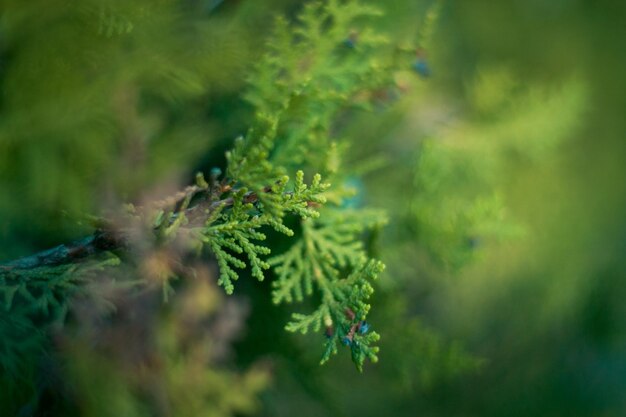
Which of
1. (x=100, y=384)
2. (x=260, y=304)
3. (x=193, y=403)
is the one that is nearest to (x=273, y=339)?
(x=260, y=304)

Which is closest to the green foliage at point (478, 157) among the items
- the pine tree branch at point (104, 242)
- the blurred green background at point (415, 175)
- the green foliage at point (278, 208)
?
the blurred green background at point (415, 175)

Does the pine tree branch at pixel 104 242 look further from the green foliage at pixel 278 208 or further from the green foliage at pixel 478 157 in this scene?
the green foliage at pixel 478 157

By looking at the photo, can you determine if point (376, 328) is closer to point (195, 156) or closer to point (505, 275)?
point (195, 156)

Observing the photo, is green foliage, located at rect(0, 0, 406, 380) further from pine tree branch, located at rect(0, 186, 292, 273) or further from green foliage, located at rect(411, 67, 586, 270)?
green foliage, located at rect(411, 67, 586, 270)

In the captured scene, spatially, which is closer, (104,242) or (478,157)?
(104,242)

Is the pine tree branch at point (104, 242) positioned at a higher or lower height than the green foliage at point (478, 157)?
higher

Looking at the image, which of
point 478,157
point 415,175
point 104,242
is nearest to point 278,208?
point 104,242

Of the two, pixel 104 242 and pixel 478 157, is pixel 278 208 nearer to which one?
pixel 104 242

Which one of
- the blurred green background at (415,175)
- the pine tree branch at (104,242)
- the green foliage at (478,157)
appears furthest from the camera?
the green foliage at (478,157)
